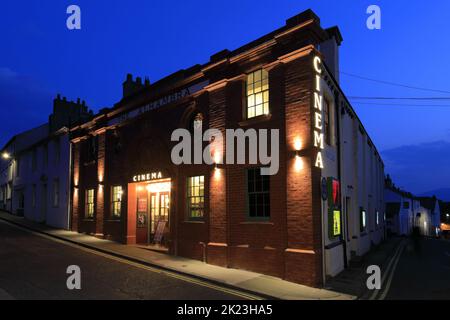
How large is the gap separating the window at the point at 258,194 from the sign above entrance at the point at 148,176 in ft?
17.3

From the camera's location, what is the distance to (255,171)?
42.0 ft

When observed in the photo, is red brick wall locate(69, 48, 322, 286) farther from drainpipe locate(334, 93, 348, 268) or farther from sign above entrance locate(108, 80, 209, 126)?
drainpipe locate(334, 93, 348, 268)

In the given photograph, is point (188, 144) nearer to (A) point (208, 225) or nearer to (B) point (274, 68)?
(A) point (208, 225)

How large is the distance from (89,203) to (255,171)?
1426 cm

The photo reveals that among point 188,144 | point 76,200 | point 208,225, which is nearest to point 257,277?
point 208,225

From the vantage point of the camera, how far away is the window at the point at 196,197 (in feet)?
48.7

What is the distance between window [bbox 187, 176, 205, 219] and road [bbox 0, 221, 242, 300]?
10.1 feet

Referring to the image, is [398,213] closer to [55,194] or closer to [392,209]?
[392,209]

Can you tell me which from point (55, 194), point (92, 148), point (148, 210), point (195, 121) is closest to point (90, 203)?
point (92, 148)

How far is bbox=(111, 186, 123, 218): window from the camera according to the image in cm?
1998

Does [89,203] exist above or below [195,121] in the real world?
below

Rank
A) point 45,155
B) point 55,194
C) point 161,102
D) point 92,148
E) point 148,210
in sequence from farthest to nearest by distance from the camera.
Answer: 1. point 45,155
2. point 55,194
3. point 92,148
4. point 148,210
5. point 161,102

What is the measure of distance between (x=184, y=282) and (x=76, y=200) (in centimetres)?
1587

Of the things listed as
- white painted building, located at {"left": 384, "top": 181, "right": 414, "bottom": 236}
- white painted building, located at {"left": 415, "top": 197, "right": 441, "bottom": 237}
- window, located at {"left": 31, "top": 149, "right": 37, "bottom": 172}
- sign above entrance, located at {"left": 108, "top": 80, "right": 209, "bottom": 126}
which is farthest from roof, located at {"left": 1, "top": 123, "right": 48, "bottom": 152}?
white painted building, located at {"left": 415, "top": 197, "right": 441, "bottom": 237}
